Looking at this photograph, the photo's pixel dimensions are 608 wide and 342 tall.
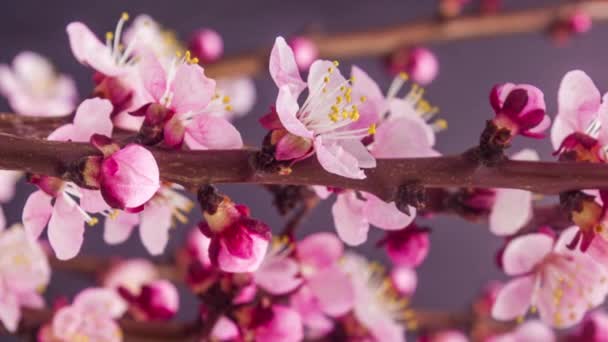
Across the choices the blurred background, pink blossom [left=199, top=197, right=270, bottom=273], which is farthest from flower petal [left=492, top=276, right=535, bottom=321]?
the blurred background


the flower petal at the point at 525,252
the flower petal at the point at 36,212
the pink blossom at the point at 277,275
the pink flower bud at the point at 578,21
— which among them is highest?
the pink flower bud at the point at 578,21

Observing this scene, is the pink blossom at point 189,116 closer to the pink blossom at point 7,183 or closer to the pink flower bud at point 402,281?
the pink flower bud at point 402,281

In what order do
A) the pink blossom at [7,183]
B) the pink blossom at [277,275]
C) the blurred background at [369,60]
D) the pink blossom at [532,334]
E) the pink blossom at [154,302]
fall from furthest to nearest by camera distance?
the blurred background at [369,60]
the pink blossom at [7,183]
the pink blossom at [532,334]
the pink blossom at [154,302]
the pink blossom at [277,275]

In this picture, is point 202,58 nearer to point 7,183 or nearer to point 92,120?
point 7,183

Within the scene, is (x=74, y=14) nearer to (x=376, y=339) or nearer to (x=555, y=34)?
(x=555, y=34)

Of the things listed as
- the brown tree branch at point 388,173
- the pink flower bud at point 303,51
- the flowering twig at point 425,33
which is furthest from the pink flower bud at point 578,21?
the brown tree branch at point 388,173

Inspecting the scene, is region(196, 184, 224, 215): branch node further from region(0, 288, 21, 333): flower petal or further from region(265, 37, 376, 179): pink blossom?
region(0, 288, 21, 333): flower petal
